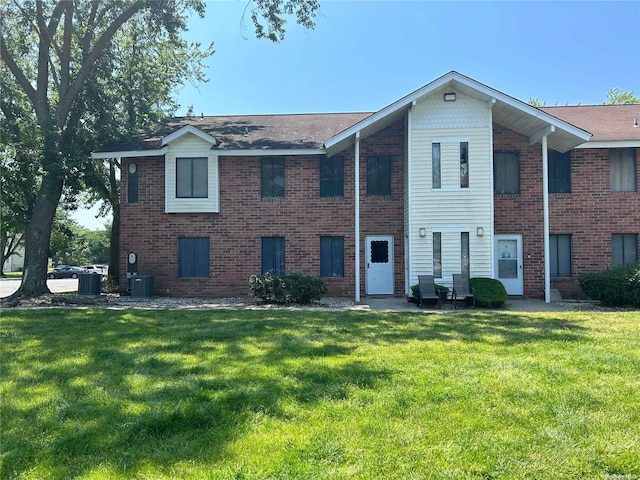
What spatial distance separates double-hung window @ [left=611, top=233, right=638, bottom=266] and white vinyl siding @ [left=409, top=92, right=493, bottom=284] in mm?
4858

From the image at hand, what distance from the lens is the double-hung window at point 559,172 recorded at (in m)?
14.7

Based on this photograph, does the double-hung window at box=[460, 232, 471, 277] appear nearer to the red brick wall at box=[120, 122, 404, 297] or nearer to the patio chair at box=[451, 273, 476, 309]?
the patio chair at box=[451, 273, 476, 309]

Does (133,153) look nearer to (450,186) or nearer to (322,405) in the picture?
(450,186)

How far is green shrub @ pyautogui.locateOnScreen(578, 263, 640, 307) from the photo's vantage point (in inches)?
440

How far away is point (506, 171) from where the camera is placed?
14.8 meters

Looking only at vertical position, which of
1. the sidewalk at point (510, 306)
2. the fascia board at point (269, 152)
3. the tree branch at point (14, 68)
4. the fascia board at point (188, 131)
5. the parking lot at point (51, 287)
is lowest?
the parking lot at point (51, 287)

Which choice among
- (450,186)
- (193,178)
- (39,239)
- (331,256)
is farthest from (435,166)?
(39,239)

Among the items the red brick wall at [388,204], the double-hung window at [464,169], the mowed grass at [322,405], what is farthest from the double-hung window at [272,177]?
the mowed grass at [322,405]

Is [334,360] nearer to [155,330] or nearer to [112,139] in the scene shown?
[155,330]

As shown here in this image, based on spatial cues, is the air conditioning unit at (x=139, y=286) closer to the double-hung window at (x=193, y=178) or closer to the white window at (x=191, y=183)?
the white window at (x=191, y=183)

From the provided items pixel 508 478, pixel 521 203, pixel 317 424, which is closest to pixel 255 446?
pixel 317 424

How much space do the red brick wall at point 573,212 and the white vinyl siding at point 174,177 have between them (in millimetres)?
9781

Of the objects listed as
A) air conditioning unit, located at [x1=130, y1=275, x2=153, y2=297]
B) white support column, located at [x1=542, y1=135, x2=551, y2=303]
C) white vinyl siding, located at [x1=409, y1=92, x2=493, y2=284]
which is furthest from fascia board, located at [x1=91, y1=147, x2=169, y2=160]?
white support column, located at [x1=542, y1=135, x2=551, y2=303]

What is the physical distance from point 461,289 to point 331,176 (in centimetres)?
597
